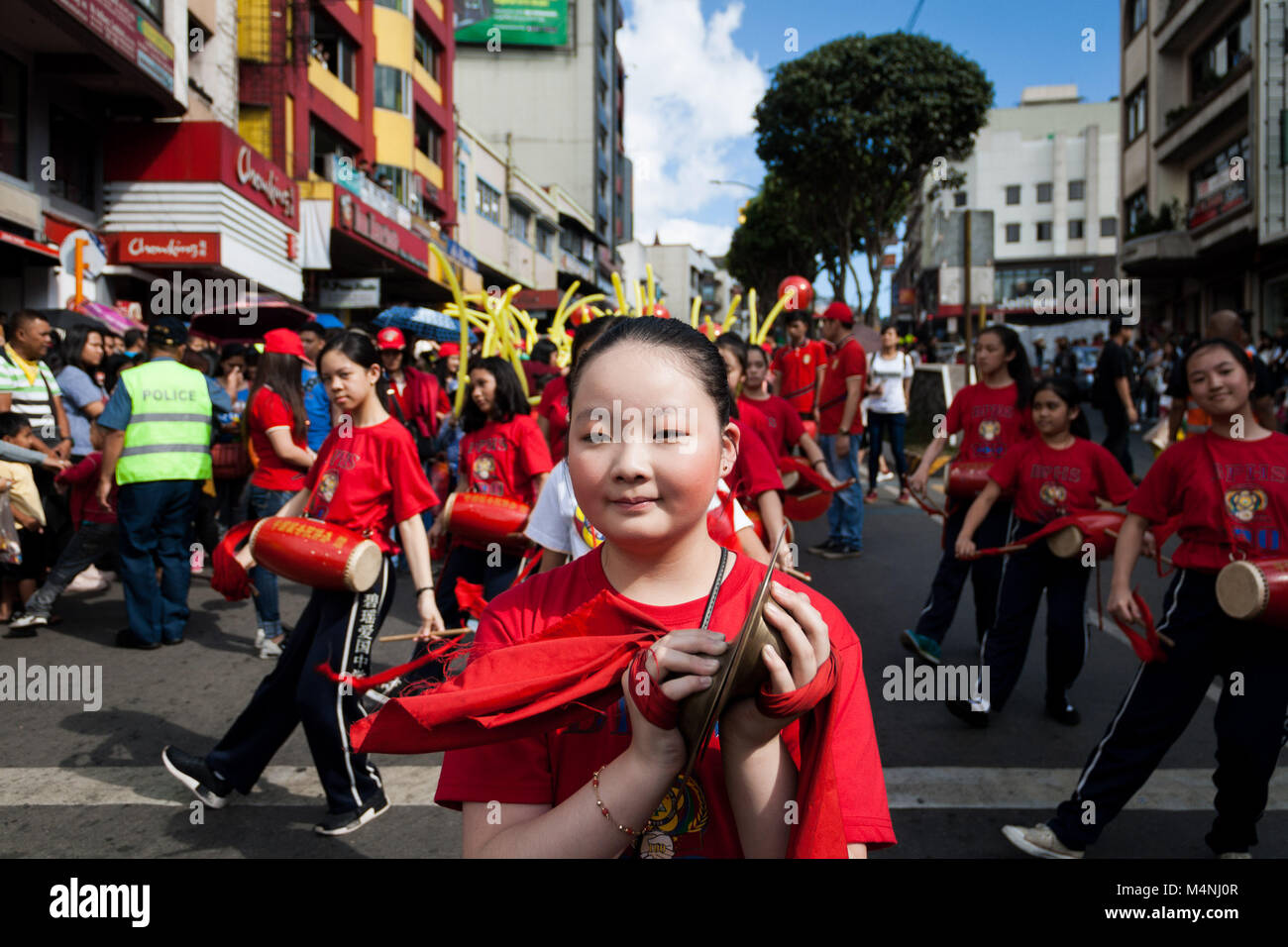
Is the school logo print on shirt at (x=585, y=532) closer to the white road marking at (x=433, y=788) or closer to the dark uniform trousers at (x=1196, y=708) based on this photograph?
the white road marking at (x=433, y=788)

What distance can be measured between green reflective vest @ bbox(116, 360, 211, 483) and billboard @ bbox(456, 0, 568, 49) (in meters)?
47.3

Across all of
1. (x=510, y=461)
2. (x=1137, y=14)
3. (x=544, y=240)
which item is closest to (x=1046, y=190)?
(x=1137, y=14)

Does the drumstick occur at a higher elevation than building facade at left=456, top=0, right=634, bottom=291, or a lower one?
lower

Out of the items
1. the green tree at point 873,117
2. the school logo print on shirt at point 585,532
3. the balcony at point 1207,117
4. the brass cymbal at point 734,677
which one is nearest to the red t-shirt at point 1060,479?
the school logo print on shirt at point 585,532

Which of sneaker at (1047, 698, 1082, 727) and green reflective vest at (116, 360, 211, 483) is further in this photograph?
green reflective vest at (116, 360, 211, 483)

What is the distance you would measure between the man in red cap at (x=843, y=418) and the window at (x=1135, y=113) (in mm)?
29178

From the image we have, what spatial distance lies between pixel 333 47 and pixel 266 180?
348 inches

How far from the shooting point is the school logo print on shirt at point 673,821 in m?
1.51

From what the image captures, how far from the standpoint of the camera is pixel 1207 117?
27062mm

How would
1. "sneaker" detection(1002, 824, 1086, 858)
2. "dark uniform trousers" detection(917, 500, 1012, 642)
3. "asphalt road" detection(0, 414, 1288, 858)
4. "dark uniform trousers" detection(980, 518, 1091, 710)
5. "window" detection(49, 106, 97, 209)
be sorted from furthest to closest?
1. "window" detection(49, 106, 97, 209)
2. "dark uniform trousers" detection(917, 500, 1012, 642)
3. "dark uniform trousers" detection(980, 518, 1091, 710)
4. "asphalt road" detection(0, 414, 1288, 858)
5. "sneaker" detection(1002, 824, 1086, 858)

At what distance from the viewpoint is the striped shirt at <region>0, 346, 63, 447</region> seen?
6.72 meters

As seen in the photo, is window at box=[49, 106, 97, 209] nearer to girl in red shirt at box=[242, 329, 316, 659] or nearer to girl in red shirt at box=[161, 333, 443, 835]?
girl in red shirt at box=[242, 329, 316, 659]

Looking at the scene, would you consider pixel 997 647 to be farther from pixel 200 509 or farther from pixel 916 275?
pixel 916 275

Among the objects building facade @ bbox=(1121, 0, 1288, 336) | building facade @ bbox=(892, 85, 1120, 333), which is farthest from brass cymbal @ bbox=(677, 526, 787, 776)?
building facade @ bbox=(892, 85, 1120, 333)
